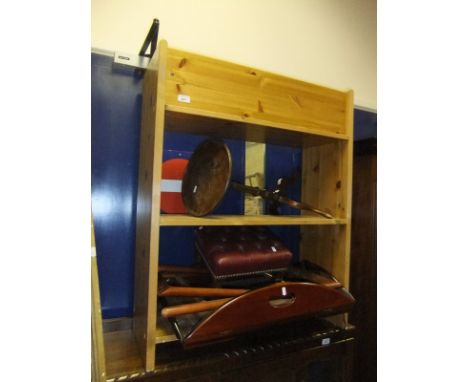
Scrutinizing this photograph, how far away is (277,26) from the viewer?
1.72 metres

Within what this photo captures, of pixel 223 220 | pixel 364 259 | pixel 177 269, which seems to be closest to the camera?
pixel 223 220

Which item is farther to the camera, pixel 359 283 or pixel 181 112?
pixel 359 283

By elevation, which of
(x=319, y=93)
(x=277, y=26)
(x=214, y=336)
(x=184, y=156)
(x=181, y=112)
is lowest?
(x=214, y=336)

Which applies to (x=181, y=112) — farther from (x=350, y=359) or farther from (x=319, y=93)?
(x=350, y=359)

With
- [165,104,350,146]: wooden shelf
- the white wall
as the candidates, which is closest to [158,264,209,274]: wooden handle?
[165,104,350,146]: wooden shelf

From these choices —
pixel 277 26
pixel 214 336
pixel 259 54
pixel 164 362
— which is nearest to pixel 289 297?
pixel 214 336

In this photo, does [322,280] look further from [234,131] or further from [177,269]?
[234,131]

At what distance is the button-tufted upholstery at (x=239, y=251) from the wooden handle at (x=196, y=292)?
6 centimetres

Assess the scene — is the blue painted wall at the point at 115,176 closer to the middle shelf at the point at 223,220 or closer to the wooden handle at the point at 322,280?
the middle shelf at the point at 223,220

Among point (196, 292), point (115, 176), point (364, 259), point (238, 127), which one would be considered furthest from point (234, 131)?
point (364, 259)

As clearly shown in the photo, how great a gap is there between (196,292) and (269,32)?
150 centimetres

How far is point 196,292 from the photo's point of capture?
0.98 metres

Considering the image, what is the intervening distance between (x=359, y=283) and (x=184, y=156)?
1.25 metres
